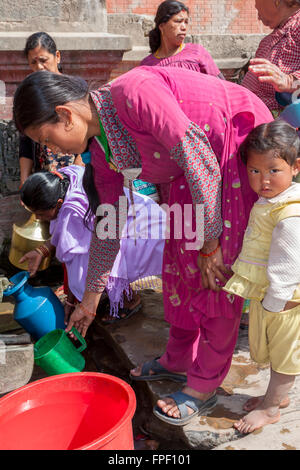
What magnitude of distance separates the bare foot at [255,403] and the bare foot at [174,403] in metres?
0.17

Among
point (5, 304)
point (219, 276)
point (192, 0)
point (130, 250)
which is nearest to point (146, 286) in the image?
point (130, 250)

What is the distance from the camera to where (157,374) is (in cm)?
239

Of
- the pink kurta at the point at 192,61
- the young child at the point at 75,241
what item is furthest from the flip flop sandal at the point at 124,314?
the pink kurta at the point at 192,61

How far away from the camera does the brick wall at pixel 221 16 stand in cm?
656

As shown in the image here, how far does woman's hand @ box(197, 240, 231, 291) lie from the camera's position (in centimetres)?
189

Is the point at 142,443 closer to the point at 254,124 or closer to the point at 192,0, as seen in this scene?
the point at 254,124

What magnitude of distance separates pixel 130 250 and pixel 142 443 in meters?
1.15

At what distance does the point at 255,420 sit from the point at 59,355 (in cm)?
95

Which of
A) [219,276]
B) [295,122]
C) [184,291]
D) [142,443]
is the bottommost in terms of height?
[142,443]

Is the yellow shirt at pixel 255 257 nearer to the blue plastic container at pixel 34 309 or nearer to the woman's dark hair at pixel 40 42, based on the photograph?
the blue plastic container at pixel 34 309

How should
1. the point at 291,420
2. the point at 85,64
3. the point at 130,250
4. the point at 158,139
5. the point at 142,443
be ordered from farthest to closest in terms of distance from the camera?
the point at 85,64 < the point at 130,250 < the point at 142,443 < the point at 291,420 < the point at 158,139

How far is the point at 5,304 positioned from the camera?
3586mm

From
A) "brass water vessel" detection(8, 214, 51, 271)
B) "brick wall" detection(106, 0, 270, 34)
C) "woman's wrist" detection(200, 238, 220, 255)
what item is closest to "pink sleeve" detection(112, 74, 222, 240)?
"woman's wrist" detection(200, 238, 220, 255)

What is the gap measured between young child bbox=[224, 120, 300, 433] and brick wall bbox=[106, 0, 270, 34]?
5197 mm
